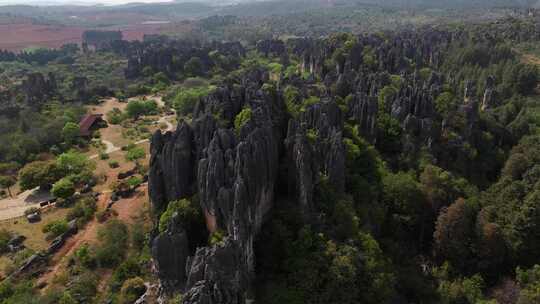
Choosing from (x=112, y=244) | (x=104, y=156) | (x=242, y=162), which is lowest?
(x=104, y=156)

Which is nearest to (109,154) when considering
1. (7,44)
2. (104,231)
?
(104,231)

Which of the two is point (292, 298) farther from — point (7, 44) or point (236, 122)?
point (7, 44)

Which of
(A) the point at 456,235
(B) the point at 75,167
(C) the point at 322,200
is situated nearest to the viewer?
(C) the point at 322,200

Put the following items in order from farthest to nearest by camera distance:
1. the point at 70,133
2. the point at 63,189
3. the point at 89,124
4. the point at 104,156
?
the point at 89,124
the point at 70,133
the point at 104,156
the point at 63,189

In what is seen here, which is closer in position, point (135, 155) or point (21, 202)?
point (21, 202)

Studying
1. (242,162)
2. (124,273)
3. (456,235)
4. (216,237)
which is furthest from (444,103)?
(124,273)

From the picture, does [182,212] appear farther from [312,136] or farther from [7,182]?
[7,182]

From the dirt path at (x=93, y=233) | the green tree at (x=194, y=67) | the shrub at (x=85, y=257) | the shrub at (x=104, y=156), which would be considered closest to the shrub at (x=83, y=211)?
the dirt path at (x=93, y=233)

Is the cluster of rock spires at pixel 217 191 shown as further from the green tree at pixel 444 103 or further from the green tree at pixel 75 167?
the green tree at pixel 444 103
